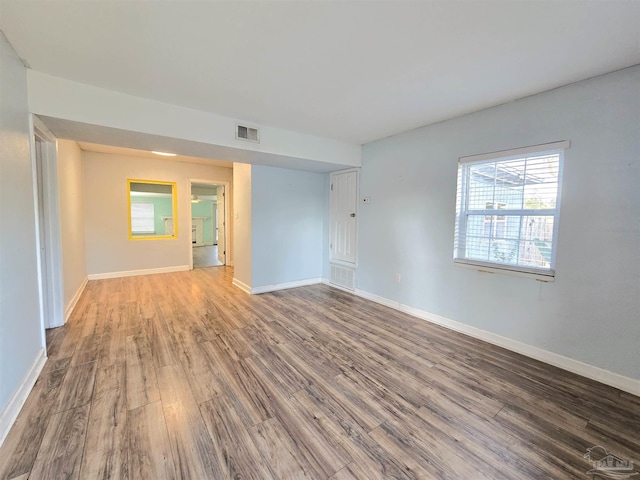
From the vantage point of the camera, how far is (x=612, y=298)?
2.08 meters

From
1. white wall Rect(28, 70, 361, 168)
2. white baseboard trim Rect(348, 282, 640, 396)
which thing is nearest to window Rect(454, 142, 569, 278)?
white baseboard trim Rect(348, 282, 640, 396)

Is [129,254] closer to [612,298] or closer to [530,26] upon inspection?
[530,26]

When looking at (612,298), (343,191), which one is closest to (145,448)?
(612,298)

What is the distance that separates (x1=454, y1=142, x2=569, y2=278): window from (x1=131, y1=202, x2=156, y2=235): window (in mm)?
6540

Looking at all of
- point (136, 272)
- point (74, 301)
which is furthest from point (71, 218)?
point (136, 272)

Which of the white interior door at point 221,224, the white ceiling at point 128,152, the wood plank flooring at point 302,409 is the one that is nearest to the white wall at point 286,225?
the white ceiling at point 128,152

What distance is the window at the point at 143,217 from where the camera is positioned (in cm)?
618

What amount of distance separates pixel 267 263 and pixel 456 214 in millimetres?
3016

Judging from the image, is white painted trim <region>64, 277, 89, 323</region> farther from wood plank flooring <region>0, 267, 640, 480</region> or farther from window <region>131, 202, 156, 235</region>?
window <region>131, 202, 156, 235</region>

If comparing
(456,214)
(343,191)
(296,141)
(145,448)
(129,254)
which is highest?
(296,141)

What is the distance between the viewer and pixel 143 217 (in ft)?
21.3

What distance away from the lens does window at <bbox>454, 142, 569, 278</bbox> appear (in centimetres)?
241

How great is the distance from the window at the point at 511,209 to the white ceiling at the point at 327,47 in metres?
0.63

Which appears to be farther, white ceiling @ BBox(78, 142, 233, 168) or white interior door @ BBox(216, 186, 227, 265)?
white interior door @ BBox(216, 186, 227, 265)
